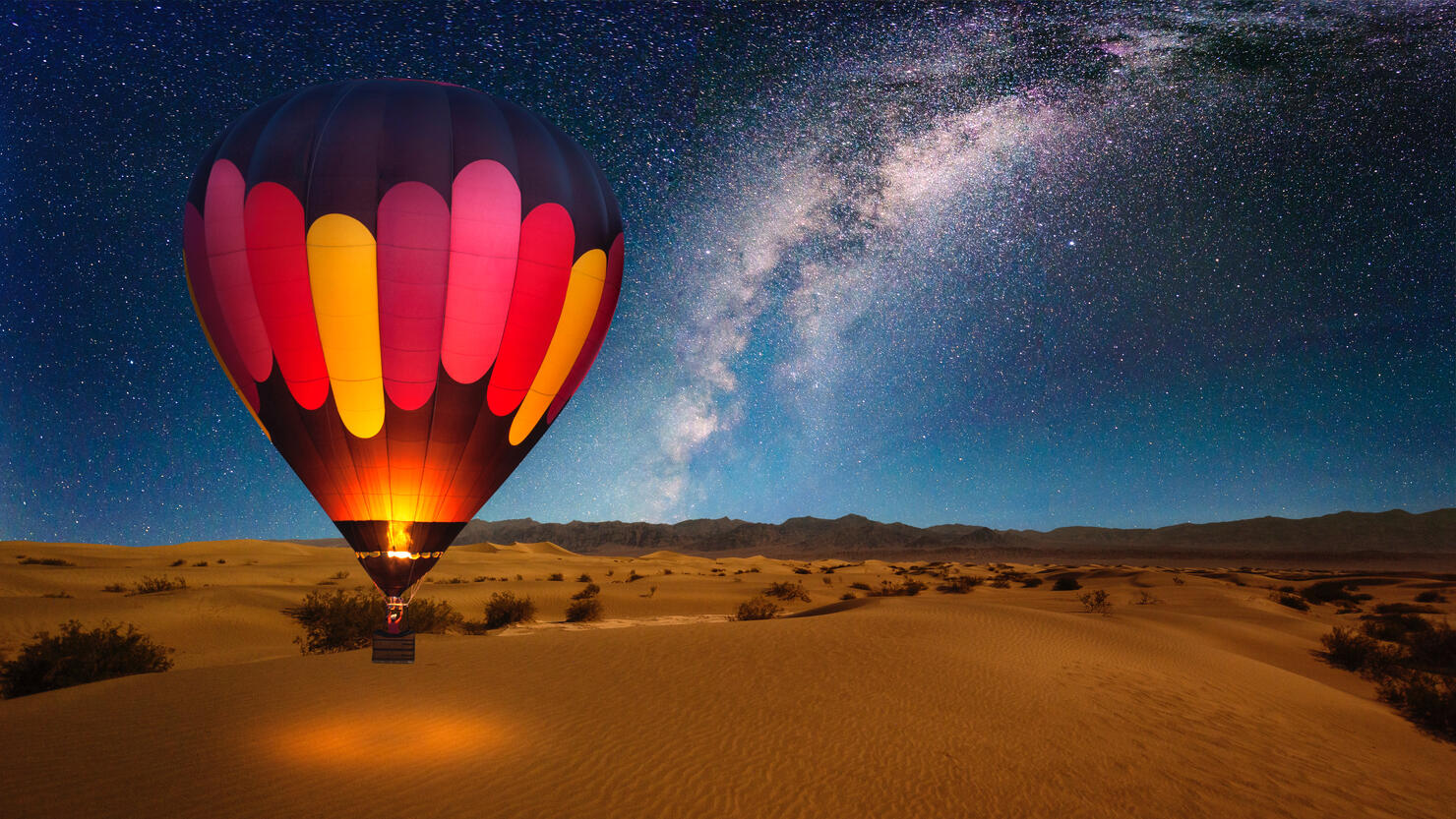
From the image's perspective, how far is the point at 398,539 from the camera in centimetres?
994

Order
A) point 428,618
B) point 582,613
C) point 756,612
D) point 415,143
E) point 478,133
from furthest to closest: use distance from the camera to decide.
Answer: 1. point 582,613
2. point 756,612
3. point 428,618
4. point 478,133
5. point 415,143

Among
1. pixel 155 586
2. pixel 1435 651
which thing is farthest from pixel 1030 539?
pixel 155 586

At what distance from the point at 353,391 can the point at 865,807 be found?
30.1 feet

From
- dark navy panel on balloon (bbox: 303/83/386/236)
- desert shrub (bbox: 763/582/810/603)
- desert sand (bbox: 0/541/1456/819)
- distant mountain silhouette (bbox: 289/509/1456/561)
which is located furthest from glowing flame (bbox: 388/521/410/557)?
distant mountain silhouette (bbox: 289/509/1456/561)

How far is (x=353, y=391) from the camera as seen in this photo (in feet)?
33.5

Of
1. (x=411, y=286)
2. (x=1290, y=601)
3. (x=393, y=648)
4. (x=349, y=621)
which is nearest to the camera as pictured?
(x=393, y=648)

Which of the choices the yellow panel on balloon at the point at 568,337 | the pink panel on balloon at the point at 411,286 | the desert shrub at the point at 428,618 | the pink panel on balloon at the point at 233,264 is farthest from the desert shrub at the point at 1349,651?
the pink panel on balloon at the point at 233,264

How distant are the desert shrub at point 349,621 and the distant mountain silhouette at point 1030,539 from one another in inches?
3736

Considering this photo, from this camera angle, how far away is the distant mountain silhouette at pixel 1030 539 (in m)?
106

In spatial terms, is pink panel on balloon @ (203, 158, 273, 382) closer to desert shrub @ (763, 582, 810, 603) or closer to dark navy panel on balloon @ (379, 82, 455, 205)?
dark navy panel on balloon @ (379, 82, 455, 205)

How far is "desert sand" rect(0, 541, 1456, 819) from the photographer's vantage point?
6.79m

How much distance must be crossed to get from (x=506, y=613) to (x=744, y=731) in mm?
15006

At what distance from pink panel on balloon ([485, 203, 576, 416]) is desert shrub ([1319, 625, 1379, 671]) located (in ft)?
67.7

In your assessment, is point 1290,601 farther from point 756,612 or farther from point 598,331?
point 598,331
